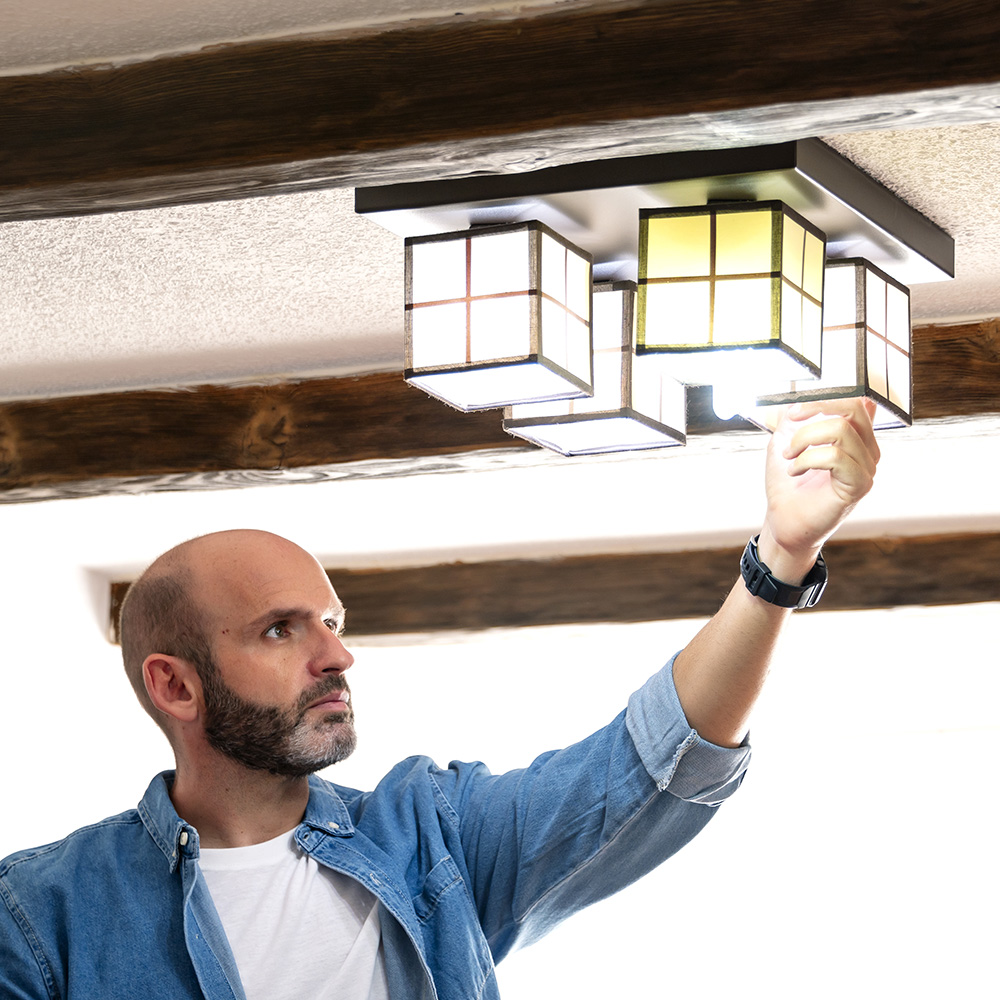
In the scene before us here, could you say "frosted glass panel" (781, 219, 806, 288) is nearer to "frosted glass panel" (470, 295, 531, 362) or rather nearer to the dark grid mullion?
the dark grid mullion

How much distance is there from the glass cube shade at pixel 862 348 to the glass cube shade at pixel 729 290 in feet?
0.43

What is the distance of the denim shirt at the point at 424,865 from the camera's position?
178 cm

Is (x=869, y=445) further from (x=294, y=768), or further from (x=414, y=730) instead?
(x=414, y=730)

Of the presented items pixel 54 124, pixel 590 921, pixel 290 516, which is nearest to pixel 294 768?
pixel 54 124

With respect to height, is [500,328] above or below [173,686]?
above

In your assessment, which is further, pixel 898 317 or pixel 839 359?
pixel 898 317

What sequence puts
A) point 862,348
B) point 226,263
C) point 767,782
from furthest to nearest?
point 767,782
point 226,263
point 862,348

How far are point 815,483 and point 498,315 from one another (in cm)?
60

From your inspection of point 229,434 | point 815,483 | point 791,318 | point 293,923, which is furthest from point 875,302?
point 229,434

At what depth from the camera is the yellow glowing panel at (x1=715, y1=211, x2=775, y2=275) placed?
7.02ft

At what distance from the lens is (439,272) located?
2254 millimetres

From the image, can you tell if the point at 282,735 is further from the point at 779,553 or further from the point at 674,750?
the point at 779,553

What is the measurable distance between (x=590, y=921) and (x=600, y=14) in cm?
346

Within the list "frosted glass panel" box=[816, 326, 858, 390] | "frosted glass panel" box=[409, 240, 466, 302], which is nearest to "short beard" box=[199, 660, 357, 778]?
"frosted glass panel" box=[409, 240, 466, 302]
